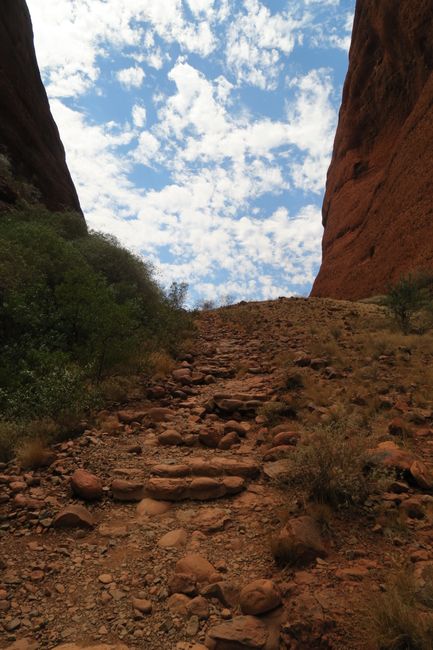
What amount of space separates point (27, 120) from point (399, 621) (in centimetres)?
2001

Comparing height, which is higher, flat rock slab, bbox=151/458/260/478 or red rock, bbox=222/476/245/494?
flat rock slab, bbox=151/458/260/478

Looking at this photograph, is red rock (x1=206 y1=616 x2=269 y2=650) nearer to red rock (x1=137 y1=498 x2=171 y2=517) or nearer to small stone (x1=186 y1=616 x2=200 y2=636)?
small stone (x1=186 y1=616 x2=200 y2=636)

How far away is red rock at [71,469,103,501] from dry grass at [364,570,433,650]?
2258 millimetres

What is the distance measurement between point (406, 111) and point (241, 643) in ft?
118

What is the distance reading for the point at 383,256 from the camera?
1034 inches

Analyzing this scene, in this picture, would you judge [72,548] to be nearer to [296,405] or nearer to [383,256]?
[296,405]

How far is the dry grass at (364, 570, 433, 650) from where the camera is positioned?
1.97m

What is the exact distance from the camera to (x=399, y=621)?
2.03m

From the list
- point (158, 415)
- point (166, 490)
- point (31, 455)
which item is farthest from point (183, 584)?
point (158, 415)

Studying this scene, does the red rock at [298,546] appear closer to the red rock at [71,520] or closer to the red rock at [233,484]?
the red rock at [233,484]

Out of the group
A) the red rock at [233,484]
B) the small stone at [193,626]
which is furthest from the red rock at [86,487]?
the small stone at [193,626]

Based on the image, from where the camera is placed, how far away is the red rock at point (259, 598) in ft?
7.70

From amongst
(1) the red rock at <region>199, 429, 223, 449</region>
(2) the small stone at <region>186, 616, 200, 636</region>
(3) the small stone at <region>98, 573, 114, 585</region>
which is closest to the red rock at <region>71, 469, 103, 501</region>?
(3) the small stone at <region>98, 573, 114, 585</region>

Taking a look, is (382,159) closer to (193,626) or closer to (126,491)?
(126,491)
